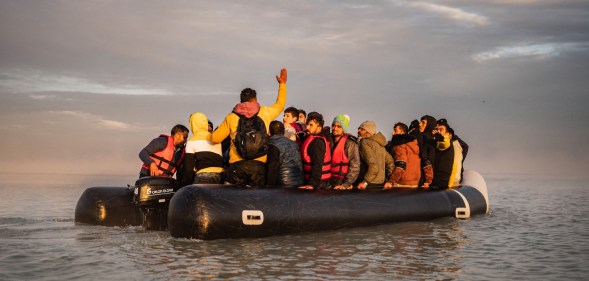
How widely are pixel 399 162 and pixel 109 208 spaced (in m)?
4.88

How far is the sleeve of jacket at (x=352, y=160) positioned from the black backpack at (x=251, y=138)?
1649mm

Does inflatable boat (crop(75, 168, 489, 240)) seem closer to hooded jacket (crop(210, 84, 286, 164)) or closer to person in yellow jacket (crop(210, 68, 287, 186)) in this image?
person in yellow jacket (crop(210, 68, 287, 186))

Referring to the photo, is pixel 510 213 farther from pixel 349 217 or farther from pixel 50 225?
pixel 50 225

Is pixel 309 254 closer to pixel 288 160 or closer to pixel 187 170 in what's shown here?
pixel 288 160

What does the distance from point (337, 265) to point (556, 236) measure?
469 centimetres

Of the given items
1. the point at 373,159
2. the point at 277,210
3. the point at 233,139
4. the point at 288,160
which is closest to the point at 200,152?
the point at 233,139

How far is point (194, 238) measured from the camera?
8195 millimetres

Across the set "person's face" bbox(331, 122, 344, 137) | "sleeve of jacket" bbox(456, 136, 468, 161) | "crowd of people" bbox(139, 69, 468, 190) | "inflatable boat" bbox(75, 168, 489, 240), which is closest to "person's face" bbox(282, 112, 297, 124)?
"crowd of people" bbox(139, 69, 468, 190)

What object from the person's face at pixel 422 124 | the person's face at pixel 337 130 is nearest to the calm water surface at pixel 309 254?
the person's face at pixel 337 130

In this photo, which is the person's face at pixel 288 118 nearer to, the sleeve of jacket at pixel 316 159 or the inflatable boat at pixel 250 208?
the sleeve of jacket at pixel 316 159

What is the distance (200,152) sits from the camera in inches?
362

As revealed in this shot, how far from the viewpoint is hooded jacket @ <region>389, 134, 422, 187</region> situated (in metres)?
11.1

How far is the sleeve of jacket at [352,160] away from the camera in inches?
392

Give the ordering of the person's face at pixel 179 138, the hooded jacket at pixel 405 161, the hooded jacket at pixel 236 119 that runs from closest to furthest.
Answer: the hooded jacket at pixel 236 119
the person's face at pixel 179 138
the hooded jacket at pixel 405 161
